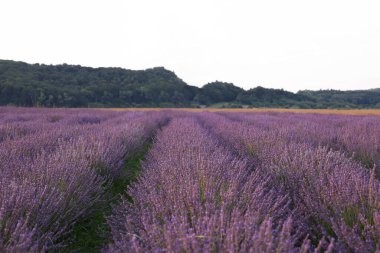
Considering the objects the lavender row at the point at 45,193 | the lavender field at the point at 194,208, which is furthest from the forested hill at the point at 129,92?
the lavender field at the point at 194,208

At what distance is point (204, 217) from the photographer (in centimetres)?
132

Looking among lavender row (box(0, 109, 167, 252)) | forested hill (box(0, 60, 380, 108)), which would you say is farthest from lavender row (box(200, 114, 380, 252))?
forested hill (box(0, 60, 380, 108))

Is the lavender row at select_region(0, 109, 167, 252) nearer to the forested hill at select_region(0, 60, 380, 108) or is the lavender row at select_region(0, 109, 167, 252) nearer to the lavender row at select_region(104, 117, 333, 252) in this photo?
the lavender row at select_region(104, 117, 333, 252)

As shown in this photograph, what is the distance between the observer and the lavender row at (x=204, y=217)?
119cm

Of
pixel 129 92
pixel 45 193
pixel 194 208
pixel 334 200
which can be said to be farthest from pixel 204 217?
pixel 129 92

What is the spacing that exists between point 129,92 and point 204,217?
4247cm

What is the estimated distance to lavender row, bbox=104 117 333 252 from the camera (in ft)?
3.90

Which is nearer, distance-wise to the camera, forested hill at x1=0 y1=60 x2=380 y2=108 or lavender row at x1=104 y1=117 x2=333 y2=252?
lavender row at x1=104 y1=117 x2=333 y2=252

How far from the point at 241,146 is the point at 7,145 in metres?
3.25

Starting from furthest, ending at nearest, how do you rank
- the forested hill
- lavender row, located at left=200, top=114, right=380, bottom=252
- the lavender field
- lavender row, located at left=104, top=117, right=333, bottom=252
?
the forested hill → lavender row, located at left=200, top=114, right=380, bottom=252 → the lavender field → lavender row, located at left=104, top=117, right=333, bottom=252

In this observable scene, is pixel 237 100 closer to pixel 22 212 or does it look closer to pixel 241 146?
pixel 241 146

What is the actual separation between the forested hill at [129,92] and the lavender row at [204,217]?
33086 millimetres

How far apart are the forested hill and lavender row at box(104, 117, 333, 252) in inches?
1303

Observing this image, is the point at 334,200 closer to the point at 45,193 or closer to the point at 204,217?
the point at 204,217
